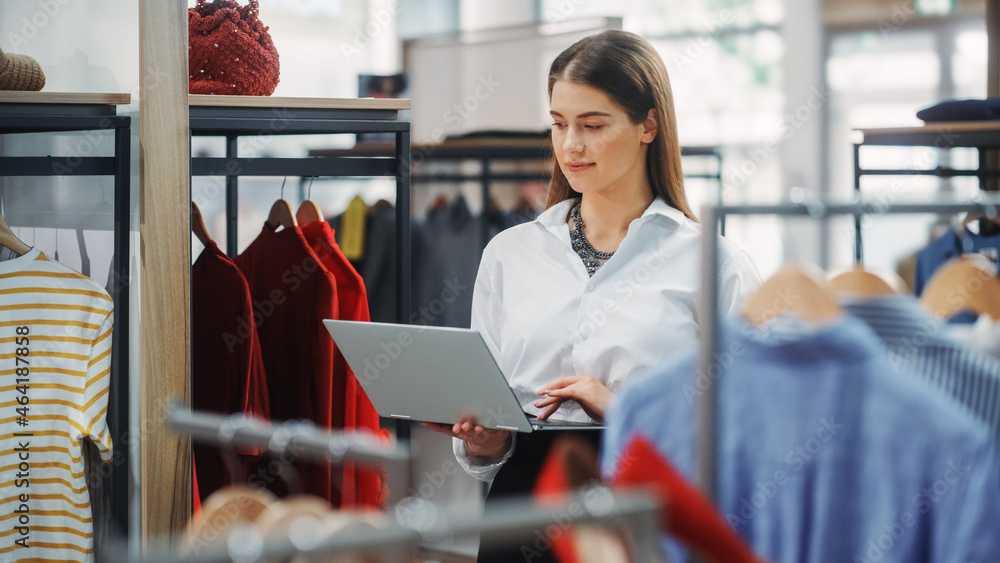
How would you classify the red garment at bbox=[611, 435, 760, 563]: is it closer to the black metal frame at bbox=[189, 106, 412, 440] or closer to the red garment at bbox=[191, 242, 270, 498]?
the black metal frame at bbox=[189, 106, 412, 440]

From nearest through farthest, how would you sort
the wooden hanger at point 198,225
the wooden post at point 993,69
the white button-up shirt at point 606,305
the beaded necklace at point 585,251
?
1. the white button-up shirt at point 606,305
2. the beaded necklace at point 585,251
3. the wooden hanger at point 198,225
4. the wooden post at point 993,69

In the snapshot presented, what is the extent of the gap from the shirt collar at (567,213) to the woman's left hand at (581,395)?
0.34 meters

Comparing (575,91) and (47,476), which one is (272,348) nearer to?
(47,476)

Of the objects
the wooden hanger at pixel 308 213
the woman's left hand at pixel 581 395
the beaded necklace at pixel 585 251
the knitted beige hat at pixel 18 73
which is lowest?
the woman's left hand at pixel 581 395

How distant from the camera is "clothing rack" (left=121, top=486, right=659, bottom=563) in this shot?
563 millimetres

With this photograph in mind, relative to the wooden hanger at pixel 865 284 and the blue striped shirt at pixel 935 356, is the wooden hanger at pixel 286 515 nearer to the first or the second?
the blue striped shirt at pixel 935 356

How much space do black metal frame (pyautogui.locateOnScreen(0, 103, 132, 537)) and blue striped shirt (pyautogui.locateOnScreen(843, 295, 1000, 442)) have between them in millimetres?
1458

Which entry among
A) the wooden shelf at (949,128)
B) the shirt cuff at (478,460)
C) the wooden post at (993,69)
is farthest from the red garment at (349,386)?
the wooden post at (993,69)

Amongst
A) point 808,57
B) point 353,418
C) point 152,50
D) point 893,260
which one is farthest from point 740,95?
point 152,50

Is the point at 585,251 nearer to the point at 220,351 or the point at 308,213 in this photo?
the point at 220,351

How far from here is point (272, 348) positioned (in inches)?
86.6

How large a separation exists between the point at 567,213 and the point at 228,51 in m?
0.83

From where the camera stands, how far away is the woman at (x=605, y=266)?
1.63 meters

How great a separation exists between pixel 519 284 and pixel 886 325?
94 cm
